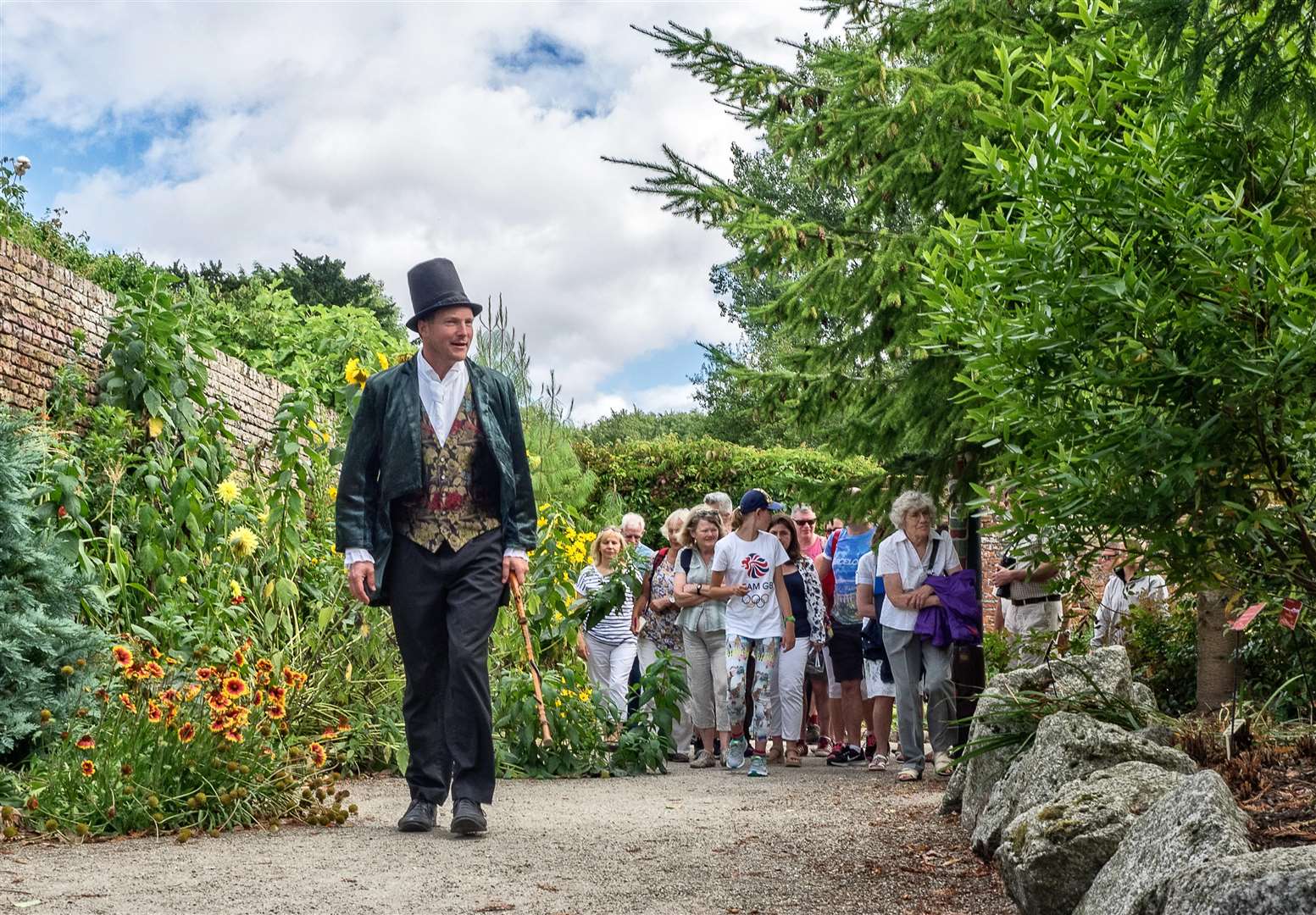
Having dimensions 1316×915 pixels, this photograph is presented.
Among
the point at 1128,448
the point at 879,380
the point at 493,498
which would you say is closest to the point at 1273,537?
the point at 1128,448

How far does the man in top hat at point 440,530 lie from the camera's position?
5215 millimetres

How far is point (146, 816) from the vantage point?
5285 mm

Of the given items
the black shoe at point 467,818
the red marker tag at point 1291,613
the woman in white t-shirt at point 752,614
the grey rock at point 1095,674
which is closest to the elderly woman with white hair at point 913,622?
the woman in white t-shirt at point 752,614

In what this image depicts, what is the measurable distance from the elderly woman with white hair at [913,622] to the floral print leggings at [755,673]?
1120 mm

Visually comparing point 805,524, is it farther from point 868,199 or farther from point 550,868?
point 550,868

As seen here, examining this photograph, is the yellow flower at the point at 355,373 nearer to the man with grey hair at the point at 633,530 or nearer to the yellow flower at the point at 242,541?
the yellow flower at the point at 242,541

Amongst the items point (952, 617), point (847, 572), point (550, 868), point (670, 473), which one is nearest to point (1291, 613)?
point (550, 868)

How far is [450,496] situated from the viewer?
5.29 metres

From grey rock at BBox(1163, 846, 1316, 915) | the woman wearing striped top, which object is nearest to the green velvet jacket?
grey rock at BBox(1163, 846, 1316, 915)

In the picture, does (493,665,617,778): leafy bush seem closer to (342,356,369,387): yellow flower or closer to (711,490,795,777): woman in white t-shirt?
(711,490,795,777): woman in white t-shirt

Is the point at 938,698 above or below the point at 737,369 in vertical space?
below

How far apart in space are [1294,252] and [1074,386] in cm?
71

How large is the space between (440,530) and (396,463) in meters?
0.31

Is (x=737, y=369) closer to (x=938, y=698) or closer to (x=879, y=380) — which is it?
(x=879, y=380)
